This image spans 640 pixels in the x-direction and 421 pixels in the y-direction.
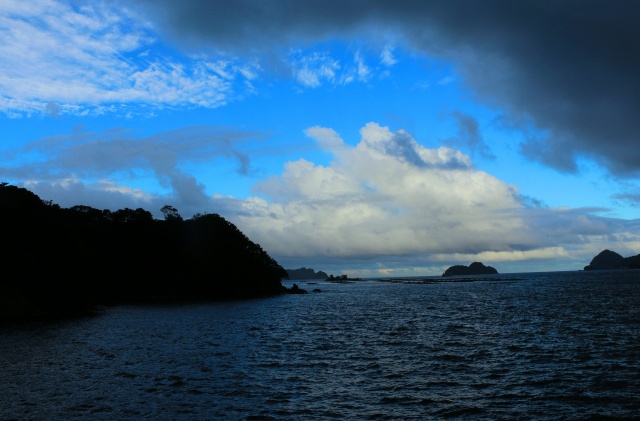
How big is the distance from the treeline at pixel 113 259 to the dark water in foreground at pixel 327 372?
2718 cm

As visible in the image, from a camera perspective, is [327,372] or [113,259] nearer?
[327,372]

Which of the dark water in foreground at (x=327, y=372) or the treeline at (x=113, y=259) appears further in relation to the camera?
the treeline at (x=113, y=259)

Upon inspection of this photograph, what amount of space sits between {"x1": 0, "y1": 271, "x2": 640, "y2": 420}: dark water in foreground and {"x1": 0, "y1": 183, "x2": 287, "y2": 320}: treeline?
2718cm

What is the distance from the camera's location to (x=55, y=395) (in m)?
26.5

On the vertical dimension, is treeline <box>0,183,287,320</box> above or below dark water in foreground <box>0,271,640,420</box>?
above

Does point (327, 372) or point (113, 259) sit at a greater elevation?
point (113, 259)

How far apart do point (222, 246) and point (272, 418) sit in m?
152

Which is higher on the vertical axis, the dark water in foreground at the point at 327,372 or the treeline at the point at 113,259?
the treeline at the point at 113,259

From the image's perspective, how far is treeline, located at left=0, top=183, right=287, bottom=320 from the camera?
80.8 metres

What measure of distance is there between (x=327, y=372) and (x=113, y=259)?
125 m

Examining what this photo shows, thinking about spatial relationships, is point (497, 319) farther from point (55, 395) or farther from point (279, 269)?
point (279, 269)

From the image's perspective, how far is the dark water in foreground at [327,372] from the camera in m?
23.7

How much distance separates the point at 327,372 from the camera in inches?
1276

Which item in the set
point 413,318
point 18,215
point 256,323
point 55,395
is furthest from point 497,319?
point 18,215
